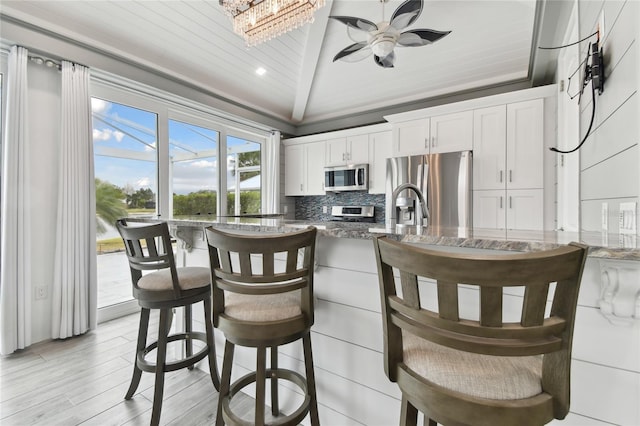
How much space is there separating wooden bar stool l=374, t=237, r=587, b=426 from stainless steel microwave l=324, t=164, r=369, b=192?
3613 millimetres

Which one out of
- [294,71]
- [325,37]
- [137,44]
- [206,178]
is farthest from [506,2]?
[206,178]

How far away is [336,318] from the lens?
1.45 meters

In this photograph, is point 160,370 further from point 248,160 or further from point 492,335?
point 248,160

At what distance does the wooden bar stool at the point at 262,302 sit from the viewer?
1032 mm

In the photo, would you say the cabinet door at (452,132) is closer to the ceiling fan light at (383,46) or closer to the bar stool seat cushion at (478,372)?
the ceiling fan light at (383,46)

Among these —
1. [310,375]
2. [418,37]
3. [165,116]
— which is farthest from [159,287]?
[165,116]

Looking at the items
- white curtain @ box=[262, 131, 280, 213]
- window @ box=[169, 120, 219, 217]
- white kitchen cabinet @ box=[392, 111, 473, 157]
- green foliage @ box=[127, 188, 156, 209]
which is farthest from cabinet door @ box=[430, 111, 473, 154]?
green foliage @ box=[127, 188, 156, 209]

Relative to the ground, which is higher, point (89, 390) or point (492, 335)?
point (492, 335)

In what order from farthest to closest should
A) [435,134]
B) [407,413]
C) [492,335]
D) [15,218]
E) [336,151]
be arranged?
[336,151] → [435,134] → [15,218] → [407,413] → [492,335]

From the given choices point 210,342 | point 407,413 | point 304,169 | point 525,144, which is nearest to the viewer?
point 407,413

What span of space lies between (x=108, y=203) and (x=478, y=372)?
360 centimetres

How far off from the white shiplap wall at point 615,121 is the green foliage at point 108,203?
154 inches

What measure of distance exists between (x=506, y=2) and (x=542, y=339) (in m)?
3.25

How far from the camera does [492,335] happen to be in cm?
59
